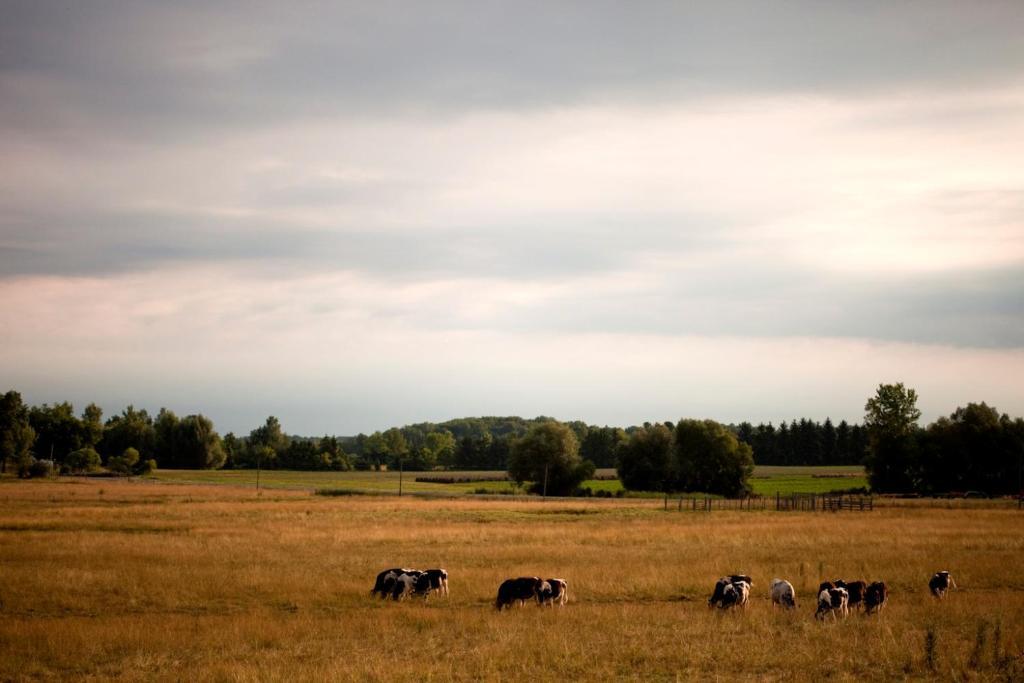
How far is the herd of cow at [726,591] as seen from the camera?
21225 millimetres

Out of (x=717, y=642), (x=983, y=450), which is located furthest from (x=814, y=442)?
(x=717, y=642)

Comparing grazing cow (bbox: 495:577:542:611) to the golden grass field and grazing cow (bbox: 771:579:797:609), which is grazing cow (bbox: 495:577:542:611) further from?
grazing cow (bbox: 771:579:797:609)

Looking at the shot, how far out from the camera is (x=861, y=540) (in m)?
37.9

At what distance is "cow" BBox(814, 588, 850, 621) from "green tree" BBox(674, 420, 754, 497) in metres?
79.9

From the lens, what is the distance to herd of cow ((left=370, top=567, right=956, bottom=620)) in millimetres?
21225

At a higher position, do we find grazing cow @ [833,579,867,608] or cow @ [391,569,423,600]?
grazing cow @ [833,579,867,608]

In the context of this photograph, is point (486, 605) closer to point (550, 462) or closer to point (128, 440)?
point (550, 462)

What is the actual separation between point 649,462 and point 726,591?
81.3 meters

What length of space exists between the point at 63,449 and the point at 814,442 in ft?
510

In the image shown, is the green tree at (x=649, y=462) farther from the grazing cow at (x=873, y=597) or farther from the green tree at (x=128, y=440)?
the green tree at (x=128, y=440)

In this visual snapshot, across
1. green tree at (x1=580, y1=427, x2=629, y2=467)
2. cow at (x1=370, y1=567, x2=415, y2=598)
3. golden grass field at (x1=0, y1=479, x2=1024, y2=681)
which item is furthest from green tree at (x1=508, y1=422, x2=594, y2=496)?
green tree at (x1=580, y1=427, x2=629, y2=467)

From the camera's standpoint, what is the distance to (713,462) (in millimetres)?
99938

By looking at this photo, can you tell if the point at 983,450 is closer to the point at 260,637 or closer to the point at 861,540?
the point at 861,540

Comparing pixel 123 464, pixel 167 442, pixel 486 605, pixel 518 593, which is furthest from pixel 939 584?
pixel 167 442
